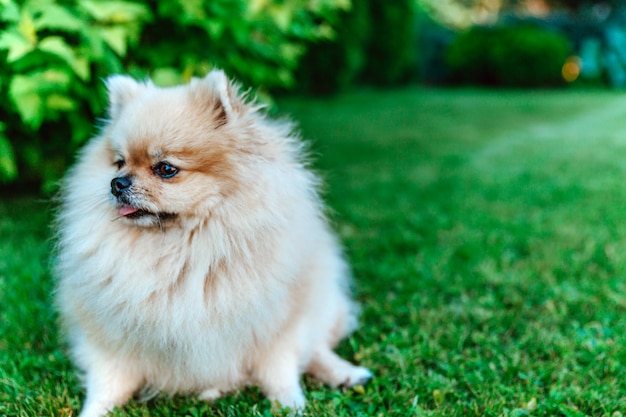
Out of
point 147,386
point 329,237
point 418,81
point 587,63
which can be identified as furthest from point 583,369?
point 587,63

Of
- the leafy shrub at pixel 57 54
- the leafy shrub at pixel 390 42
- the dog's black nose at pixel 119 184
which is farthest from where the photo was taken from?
the leafy shrub at pixel 390 42

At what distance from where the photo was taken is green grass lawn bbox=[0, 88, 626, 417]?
233cm

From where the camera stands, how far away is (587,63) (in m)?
18.0

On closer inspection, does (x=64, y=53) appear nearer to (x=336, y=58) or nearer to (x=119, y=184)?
(x=119, y=184)

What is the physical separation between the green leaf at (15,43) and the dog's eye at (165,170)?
55.7 inches

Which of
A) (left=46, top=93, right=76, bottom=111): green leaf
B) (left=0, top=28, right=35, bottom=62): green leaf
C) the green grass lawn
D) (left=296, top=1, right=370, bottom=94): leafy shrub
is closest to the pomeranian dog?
the green grass lawn

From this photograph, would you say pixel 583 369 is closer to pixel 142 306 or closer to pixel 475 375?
pixel 475 375

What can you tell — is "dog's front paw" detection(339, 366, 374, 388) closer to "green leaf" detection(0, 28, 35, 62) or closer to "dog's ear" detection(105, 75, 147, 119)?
"dog's ear" detection(105, 75, 147, 119)

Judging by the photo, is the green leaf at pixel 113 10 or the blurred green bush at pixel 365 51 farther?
the blurred green bush at pixel 365 51

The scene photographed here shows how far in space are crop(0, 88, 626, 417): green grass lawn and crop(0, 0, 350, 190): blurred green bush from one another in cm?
67

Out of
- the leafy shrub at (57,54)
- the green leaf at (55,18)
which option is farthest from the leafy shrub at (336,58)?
the green leaf at (55,18)

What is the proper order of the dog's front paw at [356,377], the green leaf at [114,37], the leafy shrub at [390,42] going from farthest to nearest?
1. the leafy shrub at [390,42]
2. the green leaf at [114,37]
3. the dog's front paw at [356,377]

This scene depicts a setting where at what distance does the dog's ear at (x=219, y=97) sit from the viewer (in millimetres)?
2127

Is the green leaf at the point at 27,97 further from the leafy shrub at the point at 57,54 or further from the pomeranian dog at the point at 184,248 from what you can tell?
the pomeranian dog at the point at 184,248
